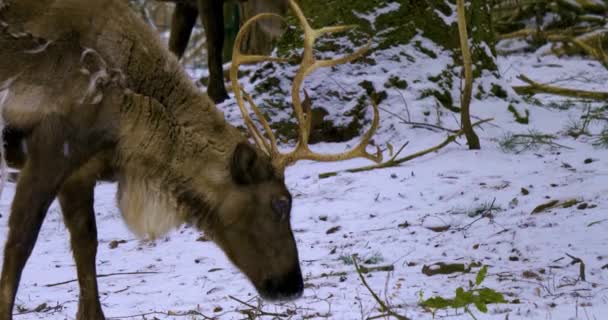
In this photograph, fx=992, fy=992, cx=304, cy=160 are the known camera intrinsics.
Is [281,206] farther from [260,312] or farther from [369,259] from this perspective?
[369,259]

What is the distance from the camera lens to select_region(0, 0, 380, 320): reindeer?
3840 mm

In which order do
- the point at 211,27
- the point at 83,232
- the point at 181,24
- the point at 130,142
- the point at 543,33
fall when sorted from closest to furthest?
the point at 130,142 → the point at 83,232 → the point at 211,27 → the point at 181,24 → the point at 543,33

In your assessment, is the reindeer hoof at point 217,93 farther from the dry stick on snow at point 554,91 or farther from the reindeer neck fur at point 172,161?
the reindeer neck fur at point 172,161

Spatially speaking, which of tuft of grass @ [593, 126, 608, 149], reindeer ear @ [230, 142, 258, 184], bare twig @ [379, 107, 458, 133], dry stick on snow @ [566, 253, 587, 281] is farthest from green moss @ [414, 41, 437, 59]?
reindeer ear @ [230, 142, 258, 184]

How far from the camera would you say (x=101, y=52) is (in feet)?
12.9

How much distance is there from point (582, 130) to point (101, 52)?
330 cm

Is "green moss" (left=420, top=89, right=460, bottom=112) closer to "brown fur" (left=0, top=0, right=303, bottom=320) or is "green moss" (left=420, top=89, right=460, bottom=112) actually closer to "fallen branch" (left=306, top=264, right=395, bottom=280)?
"fallen branch" (left=306, top=264, right=395, bottom=280)

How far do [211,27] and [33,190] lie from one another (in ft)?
12.7

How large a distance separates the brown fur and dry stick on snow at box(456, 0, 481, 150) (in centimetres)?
198

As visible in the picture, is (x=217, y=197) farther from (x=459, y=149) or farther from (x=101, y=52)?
(x=459, y=149)

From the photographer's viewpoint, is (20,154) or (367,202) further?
(367,202)

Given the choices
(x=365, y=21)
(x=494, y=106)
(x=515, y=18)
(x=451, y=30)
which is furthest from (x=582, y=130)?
(x=515, y=18)

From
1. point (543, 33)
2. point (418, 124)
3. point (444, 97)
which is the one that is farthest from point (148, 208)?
point (543, 33)

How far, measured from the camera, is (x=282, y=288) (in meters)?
3.90
